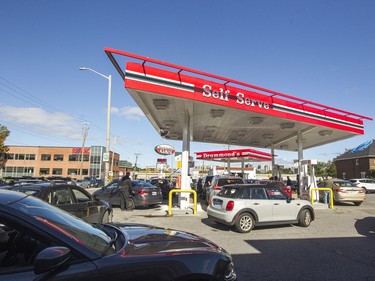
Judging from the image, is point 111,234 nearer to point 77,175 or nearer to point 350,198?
point 350,198

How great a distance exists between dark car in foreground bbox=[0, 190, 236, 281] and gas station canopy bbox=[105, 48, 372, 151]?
27.7 ft

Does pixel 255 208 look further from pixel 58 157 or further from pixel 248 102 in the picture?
pixel 58 157

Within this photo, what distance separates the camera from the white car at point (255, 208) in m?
9.58

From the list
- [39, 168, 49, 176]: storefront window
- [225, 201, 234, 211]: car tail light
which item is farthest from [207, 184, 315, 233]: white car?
[39, 168, 49, 176]: storefront window

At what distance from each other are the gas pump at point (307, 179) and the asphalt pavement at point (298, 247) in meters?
5.99

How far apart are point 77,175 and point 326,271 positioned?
78405mm

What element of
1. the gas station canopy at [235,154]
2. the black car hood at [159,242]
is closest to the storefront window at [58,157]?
the gas station canopy at [235,154]

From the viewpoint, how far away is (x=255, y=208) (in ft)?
32.2

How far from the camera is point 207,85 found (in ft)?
41.0

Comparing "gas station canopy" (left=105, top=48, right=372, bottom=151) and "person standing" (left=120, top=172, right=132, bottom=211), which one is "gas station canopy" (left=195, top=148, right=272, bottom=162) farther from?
"person standing" (left=120, top=172, right=132, bottom=211)

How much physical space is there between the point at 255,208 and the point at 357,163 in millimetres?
57063

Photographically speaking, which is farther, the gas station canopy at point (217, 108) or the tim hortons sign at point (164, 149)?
the tim hortons sign at point (164, 149)

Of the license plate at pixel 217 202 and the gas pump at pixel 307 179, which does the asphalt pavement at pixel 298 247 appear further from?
the gas pump at pixel 307 179

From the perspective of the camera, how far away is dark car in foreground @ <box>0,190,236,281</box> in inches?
94.0
